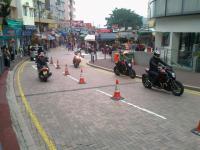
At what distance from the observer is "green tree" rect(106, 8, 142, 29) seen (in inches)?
3287

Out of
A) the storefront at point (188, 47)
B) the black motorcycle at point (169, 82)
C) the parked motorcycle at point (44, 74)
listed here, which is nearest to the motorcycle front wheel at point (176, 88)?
the black motorcycle at point (169, 82)

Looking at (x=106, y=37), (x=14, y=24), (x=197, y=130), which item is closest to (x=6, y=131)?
(x=197, y=130)

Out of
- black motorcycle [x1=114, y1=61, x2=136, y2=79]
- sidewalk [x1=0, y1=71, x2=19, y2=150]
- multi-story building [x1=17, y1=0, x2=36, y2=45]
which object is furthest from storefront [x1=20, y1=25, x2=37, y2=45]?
sidewalk [x1=0, y1=71, x2=19, y2=150]

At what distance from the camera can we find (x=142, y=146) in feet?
19.3

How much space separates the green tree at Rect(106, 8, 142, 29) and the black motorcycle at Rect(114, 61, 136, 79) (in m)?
67.9

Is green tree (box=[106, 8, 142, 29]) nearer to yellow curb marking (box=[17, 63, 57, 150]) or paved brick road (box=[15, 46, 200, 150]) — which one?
paved brick road (box=[15, 46, 200, 150])

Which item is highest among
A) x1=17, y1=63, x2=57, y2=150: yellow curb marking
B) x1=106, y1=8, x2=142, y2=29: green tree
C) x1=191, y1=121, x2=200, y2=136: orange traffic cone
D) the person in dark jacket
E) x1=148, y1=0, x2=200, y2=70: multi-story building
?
x1=106, y1=8, x2=142, y2=29: green tree

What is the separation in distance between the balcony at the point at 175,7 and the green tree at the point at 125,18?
61.9 m

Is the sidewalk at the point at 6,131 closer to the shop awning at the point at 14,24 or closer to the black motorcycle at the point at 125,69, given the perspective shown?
the black motorcycle at the point at 125,69

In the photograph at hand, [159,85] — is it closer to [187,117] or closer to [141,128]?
[187,117]

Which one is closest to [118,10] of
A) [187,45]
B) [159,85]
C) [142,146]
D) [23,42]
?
[23,42]

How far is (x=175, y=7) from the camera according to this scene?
62.6ft

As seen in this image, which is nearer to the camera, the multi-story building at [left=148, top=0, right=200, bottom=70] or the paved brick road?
the paved brick road

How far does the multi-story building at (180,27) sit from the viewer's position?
57.5 feet
